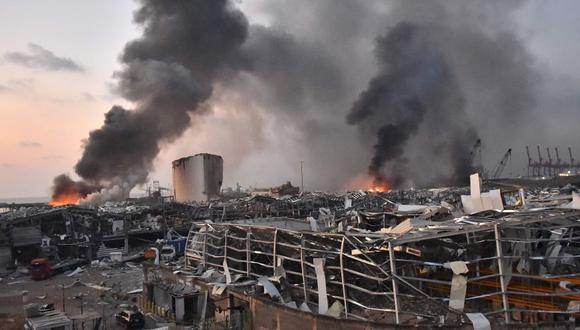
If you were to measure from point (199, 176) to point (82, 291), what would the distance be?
167ft

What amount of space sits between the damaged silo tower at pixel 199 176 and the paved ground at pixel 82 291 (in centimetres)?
4248

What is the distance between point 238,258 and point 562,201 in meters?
12.4

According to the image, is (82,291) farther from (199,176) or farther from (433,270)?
(199,176)

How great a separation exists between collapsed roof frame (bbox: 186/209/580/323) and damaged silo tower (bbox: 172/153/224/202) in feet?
201

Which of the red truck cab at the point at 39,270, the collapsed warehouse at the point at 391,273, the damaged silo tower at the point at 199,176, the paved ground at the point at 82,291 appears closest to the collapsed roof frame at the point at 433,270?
the collapsed warehouse at the point at 391,273

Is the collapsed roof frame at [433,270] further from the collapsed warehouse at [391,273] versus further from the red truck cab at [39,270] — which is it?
the red truck cab at [39,270]

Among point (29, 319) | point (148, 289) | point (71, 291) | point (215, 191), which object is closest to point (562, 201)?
point (148, 289)

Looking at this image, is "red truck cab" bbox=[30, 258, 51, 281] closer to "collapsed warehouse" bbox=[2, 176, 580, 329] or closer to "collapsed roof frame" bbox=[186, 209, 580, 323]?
"collapsed warehouse" bbox=[2, 176, 580, 329]

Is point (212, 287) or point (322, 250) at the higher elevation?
point (322, 250)

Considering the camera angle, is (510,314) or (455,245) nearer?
(510,314)

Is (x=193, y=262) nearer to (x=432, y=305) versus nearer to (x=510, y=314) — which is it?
(x=432, y=305)

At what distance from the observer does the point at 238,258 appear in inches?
728

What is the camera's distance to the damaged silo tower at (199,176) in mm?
75000

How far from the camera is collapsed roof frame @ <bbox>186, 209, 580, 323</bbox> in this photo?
11391mm
